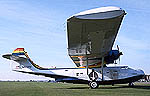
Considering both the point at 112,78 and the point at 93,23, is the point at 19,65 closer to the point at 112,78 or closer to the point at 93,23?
the point at 112,78

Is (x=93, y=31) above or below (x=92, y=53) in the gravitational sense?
above

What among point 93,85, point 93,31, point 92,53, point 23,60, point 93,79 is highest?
point 93,31

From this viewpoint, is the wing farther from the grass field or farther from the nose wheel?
the grass field

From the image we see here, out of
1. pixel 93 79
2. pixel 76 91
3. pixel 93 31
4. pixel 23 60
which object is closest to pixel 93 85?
pixel 93 79

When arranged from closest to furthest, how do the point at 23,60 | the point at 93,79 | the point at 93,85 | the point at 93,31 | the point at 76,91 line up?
1. the point at 93,31
2. the point at 76,91
3. the point at 93,85
4. the point at 93,79
5. the point at 23,60

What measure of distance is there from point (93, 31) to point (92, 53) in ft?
16.5

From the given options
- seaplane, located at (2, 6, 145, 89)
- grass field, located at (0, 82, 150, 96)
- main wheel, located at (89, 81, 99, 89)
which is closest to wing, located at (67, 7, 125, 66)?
seaplane, located at (2, 6, 145, 89)

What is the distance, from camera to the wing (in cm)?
985

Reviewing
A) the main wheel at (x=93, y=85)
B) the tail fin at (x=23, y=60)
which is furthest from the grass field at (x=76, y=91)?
the tail fin at (x=23, y=60)

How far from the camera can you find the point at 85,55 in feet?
59.5

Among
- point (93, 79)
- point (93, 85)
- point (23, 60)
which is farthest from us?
point (23, 60)

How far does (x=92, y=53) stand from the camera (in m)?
17.5

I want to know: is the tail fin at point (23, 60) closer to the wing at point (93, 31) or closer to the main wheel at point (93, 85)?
the wing at point (93, 31)

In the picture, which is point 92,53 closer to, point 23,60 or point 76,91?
point 76,91
